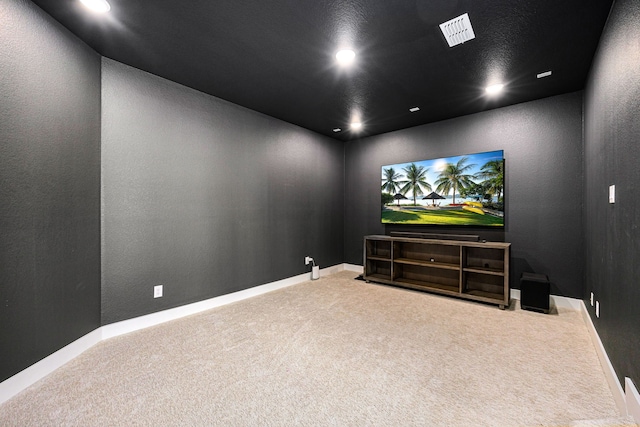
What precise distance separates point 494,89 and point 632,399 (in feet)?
9.74

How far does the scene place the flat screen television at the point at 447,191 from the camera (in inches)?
144

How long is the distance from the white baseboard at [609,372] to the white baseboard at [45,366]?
350 centimetres

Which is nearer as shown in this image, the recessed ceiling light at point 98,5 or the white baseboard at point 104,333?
the white baseboard at point 104,333

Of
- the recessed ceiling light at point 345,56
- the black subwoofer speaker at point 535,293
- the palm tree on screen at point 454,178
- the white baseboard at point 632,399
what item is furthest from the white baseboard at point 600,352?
the recessed ceiling light at point 345,56

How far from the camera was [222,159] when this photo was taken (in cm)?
341

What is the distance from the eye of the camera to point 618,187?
1.69 m

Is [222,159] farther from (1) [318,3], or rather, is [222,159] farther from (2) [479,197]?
(2) [479,197]

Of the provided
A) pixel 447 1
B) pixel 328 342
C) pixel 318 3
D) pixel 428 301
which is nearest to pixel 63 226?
pixel 328 342

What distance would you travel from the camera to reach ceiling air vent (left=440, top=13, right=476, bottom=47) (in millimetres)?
1994

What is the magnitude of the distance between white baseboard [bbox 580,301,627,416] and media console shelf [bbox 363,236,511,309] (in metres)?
0.78

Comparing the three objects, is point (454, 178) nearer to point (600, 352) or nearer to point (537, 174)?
point (537, 174)

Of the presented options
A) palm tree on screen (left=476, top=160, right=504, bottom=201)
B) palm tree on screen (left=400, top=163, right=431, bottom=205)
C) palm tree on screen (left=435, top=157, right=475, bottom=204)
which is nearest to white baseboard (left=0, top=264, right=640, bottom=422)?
palm tree on screen (left=476, top=160, right=504, bottom=201)

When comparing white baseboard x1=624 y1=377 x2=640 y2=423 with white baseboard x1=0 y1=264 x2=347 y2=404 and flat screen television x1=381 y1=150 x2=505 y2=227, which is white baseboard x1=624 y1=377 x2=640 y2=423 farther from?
white baseboard x1=0 y1=264 x2=347 y2=404

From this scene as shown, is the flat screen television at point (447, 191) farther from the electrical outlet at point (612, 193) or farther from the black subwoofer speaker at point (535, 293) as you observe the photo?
the electrical outlet at point (612, 193)
